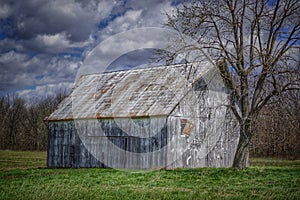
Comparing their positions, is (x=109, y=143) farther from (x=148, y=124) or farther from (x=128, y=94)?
(x=128, y=94)

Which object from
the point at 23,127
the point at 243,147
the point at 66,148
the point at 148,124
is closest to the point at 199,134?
the point at 148,124

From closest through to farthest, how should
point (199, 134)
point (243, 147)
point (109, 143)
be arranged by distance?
point (243, 147) < point (199, 134) < point (109, 143)

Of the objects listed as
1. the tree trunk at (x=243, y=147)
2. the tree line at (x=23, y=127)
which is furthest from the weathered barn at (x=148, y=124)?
the tree line at (x=23, y=127)

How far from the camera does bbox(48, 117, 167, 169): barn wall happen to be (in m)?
20.4

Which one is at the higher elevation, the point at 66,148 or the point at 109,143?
the point at 109,143

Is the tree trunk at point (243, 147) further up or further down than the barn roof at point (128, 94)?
further down

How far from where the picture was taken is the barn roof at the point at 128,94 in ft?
70.2

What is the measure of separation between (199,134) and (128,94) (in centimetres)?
534

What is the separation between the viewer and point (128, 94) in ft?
78.2

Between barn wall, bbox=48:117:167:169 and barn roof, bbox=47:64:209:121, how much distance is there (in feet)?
1.80

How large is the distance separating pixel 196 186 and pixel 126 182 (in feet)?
9.55

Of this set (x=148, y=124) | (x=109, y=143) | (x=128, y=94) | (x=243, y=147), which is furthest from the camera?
(x=128, y=94)

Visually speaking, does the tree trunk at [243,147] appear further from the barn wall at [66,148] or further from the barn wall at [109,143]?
the barn wall at [66,148]

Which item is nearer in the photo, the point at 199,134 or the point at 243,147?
the point at 243,147
